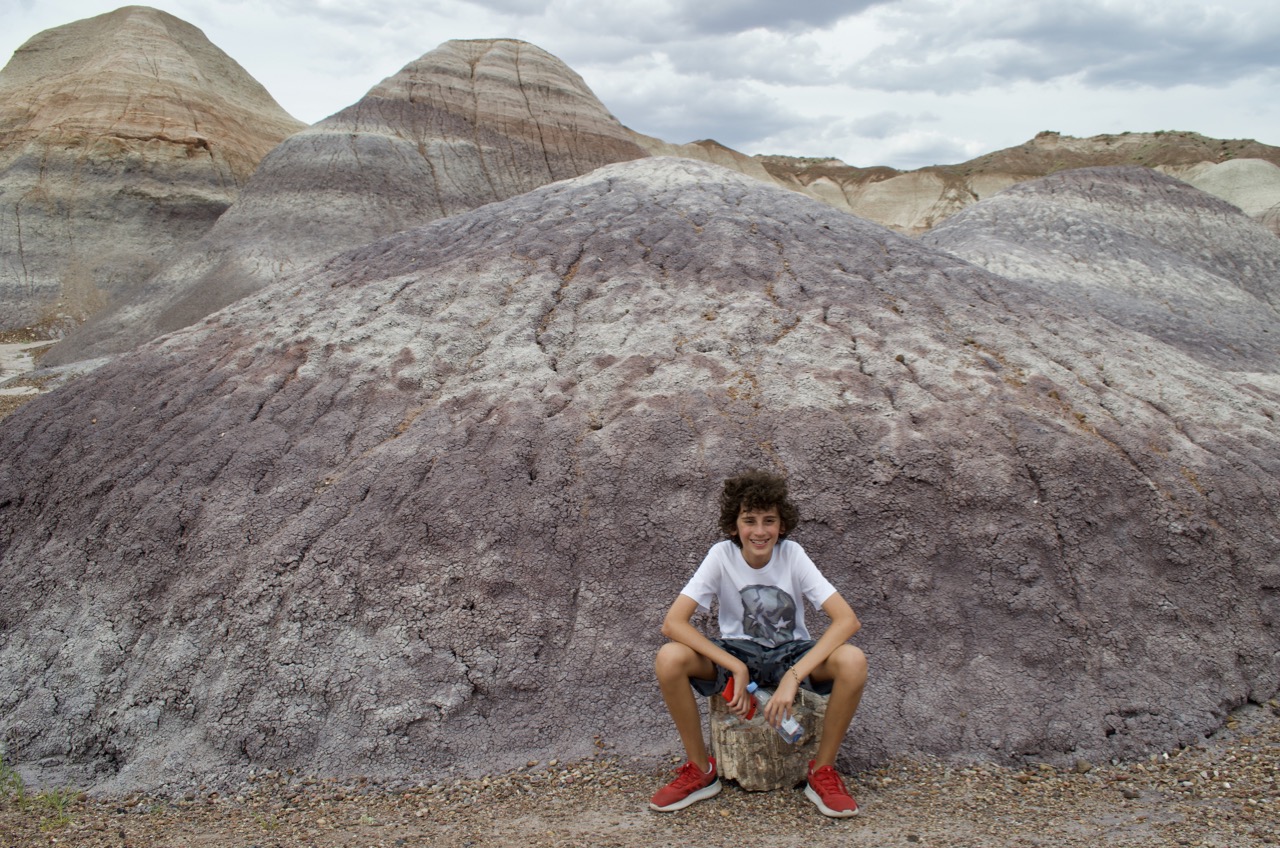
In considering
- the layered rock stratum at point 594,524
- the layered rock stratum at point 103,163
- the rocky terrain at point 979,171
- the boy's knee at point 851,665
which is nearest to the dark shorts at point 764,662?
the boy's knee at point 851,665

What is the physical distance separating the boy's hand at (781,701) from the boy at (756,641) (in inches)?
2.0

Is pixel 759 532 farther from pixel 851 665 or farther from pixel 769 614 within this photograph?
pixel 851 665

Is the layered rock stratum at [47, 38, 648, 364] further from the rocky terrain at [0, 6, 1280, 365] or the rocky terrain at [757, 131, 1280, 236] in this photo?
the rocky terrain at [757, 131, 1280, 236]

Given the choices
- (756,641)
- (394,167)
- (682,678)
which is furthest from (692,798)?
(394,167)

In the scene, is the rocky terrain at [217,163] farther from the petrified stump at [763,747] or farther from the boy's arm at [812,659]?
the boy's arm at [812,659]

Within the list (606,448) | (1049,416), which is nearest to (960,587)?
(1049,416)

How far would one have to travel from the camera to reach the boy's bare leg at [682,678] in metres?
2.58

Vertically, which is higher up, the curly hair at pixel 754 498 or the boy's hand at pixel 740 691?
the curly hair at pixel 754 498

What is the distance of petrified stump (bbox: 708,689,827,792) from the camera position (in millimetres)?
2660

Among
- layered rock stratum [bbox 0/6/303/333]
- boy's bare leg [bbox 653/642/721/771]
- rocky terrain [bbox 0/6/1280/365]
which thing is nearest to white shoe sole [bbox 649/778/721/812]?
boy's bare leg [bbox 653/642/721/771]

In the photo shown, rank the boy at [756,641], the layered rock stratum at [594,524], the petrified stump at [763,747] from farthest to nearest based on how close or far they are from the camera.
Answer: the layered rock stratum at [594,524] → the petrified stump at [763,747] → the boy at [756,641]

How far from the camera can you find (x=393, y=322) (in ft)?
15.3

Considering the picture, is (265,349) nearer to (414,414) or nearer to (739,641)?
(414,414)

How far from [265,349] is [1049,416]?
3907mm
